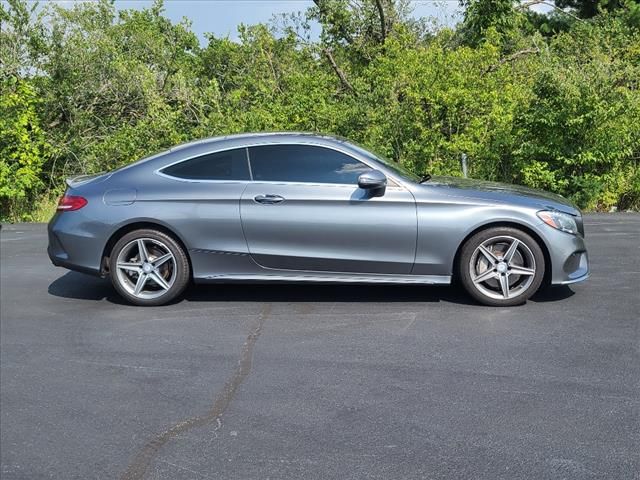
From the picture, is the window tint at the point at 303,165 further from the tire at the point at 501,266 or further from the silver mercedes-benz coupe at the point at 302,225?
the tire at the point at 501,266

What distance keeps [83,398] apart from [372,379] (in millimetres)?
1811

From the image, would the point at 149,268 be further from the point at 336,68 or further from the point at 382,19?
the point at 382,19

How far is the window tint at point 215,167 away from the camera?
646cm

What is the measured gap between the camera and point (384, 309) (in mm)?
6172

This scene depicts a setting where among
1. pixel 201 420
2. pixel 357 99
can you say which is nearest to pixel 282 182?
pixel 201 420

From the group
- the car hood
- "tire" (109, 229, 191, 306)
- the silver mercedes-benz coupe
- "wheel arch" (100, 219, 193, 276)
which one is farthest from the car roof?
the car hood

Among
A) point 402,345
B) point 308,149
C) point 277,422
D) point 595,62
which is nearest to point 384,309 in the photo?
point 402,345

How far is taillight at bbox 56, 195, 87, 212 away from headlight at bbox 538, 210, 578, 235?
158 inches

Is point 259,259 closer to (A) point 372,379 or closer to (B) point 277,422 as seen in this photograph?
(A) point 372,379

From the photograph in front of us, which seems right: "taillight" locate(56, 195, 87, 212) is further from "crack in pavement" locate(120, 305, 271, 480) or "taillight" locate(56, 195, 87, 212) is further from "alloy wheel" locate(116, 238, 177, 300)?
"crack in pavement" locate(120, 305, 271, 480)

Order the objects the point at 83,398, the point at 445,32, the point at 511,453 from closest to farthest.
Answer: the point at 511,453, the point at 83,398, the point at 445,32

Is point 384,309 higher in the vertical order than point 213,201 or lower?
lower

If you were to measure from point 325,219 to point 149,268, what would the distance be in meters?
1.64

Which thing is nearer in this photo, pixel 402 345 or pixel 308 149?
pixel 402 345
